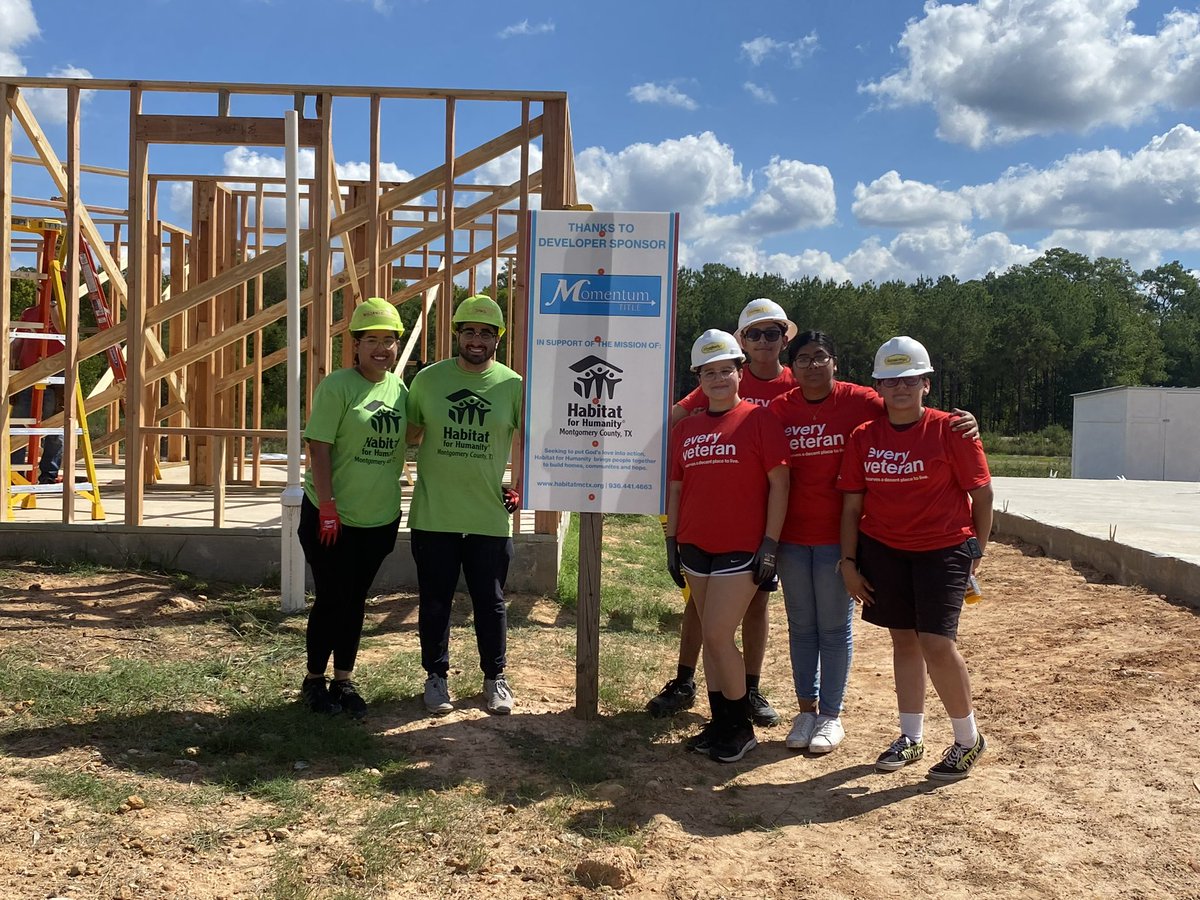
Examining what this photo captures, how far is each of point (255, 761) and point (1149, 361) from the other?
60012mm

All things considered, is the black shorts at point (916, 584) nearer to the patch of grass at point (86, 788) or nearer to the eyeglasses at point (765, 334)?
the eyeglasses at point (765, 334)

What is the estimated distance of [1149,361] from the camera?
179 ft

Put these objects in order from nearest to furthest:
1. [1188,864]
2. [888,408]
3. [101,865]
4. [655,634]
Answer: [101,865]
[1188,864]
[888,408]
[655,634]

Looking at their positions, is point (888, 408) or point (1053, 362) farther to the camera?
point (1053, 362)

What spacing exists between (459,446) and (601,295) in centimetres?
92

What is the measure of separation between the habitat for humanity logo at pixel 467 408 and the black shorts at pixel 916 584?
173cm

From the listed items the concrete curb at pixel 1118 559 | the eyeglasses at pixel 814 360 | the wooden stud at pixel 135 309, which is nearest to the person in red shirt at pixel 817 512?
the eyeglasses at pixel 814 360

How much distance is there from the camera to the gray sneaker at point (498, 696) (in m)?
4.63

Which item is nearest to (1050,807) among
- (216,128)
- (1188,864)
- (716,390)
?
(1188,864)

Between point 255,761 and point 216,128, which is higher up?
point 216,128

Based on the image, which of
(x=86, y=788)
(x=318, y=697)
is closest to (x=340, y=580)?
(x=318, y=697)

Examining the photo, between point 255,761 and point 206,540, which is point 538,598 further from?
point 255,761

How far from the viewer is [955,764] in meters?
4.02

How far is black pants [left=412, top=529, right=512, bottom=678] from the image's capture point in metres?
4.47
